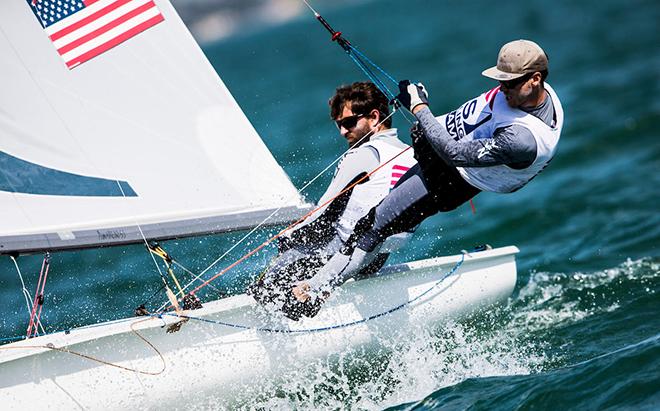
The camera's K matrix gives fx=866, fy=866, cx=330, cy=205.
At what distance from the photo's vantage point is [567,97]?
894 centimetres

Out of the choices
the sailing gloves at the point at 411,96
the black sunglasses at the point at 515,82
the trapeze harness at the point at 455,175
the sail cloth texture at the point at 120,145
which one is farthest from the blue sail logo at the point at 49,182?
the black sunglasses at the point at 515,82

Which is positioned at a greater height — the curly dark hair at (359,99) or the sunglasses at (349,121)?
the curly dark hair at (359,99)

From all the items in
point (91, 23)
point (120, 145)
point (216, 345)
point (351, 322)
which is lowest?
point (351, 322)

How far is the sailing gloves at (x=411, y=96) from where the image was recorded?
323 cm

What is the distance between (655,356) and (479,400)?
671 millimetres

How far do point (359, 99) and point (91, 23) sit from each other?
3.63 feet

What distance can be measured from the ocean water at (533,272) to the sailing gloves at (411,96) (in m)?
1.08

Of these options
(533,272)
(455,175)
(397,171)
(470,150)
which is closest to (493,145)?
(470,150)

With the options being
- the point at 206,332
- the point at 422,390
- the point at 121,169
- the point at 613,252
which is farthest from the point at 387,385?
the point at 613,252

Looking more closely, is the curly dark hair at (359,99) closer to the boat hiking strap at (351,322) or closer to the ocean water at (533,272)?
the boat hiking strap at (351,322)

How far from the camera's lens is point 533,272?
16.1ft

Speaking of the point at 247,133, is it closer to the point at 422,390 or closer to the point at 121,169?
the point at 121,169

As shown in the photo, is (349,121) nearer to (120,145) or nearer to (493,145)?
(493,145)

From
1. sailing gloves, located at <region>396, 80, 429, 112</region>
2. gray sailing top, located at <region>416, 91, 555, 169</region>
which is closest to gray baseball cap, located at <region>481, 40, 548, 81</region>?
gray sailing top, located at <region>416, 91, 555, 169</region>
